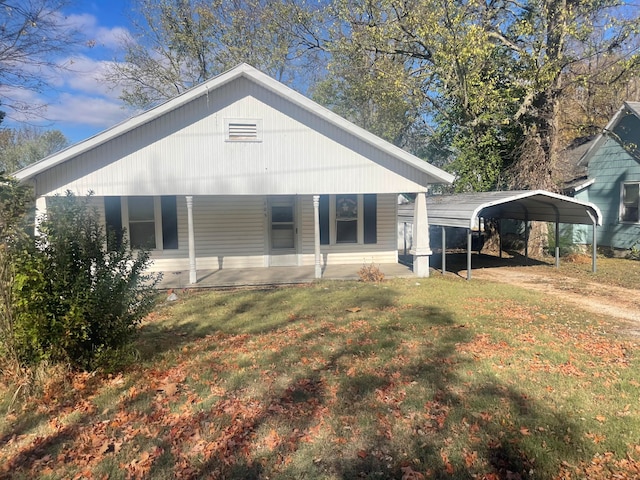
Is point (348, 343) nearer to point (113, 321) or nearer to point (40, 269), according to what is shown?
point (113, 321)

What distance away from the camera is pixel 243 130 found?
35.1 feet

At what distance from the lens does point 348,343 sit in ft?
19.7

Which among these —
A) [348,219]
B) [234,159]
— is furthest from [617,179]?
[234,159]

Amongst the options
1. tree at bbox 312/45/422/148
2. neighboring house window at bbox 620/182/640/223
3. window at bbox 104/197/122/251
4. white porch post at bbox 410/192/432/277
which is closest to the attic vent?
window at bbox 104/197/122/251

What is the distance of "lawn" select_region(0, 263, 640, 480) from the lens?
3.31 m

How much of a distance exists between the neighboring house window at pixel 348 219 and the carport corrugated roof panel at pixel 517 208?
5.95 feet

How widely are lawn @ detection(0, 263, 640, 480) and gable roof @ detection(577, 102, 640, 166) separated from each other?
35.9 feet

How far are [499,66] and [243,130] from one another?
10774 millimetres

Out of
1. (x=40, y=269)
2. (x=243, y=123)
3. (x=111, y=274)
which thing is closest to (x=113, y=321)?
(x=111, y=274)

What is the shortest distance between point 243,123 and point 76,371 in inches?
291

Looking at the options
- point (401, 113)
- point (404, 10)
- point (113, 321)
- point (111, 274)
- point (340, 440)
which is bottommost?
point (340, 440)

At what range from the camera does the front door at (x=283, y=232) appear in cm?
1293

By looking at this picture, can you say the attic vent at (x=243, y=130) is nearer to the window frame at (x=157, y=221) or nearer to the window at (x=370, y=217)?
the window frame at (x=157, y=221)

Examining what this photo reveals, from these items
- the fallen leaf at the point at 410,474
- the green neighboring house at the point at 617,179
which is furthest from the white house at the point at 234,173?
the green neighboring house at the point at 617,179
